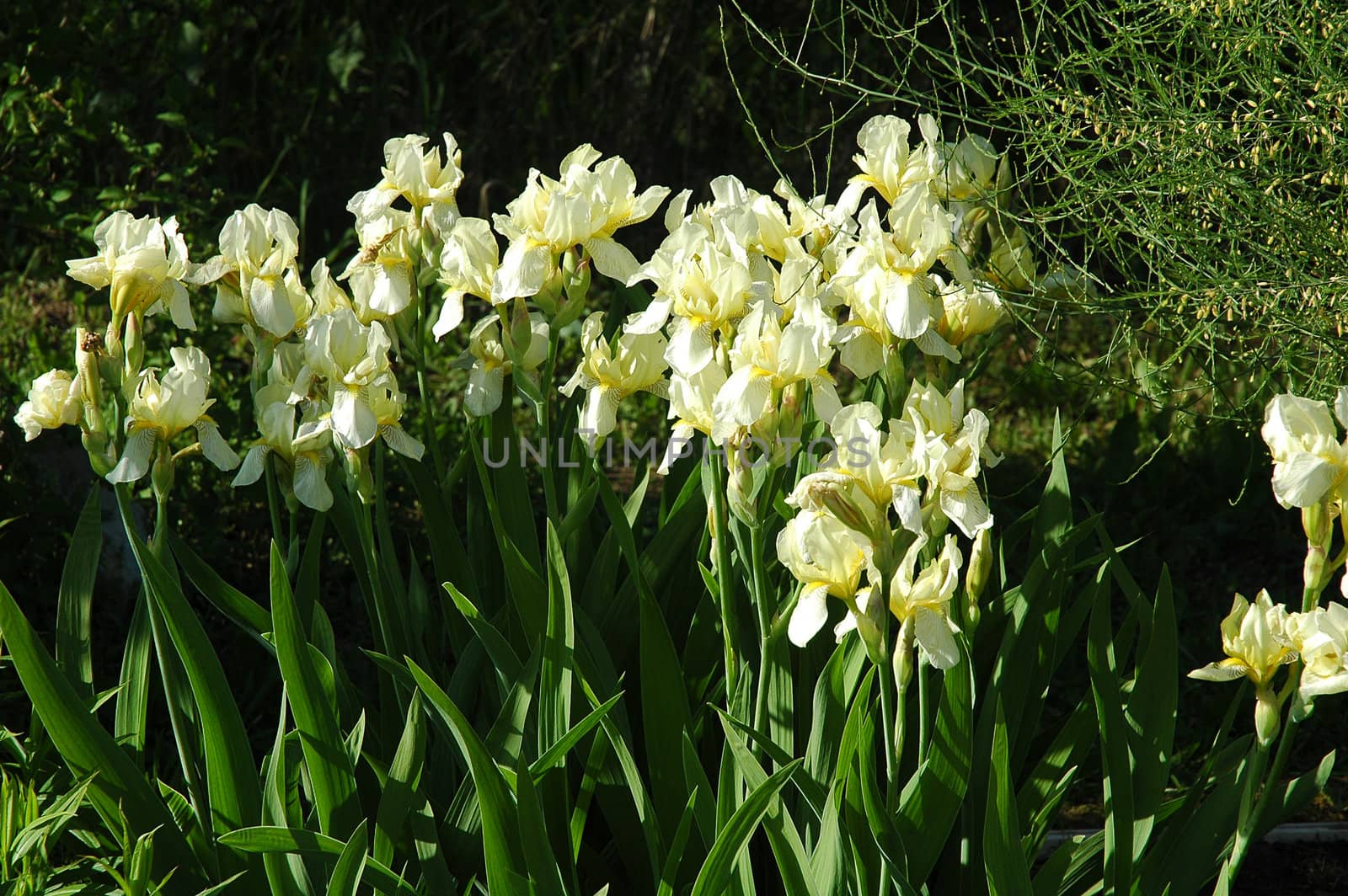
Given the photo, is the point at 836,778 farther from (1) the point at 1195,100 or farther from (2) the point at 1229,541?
(2) the point at 1229,541

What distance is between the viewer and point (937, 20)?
14.9 feet

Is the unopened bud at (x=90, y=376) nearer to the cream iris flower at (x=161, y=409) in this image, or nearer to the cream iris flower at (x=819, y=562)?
the cream iris flower at (x=161, y=409)

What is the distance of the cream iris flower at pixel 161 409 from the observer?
1371 mm

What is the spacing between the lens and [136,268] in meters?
1.37

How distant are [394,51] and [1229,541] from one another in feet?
12.0

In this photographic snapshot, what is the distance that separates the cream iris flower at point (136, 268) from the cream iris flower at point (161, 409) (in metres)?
0.07

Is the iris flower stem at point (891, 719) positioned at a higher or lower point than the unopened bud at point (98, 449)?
lower

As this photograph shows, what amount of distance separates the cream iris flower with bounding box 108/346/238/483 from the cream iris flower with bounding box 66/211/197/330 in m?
0.07

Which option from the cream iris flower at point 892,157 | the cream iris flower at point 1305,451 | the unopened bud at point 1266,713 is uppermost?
the cream iris flower at point 892,157

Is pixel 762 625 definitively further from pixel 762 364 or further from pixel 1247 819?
pixel 1247 819

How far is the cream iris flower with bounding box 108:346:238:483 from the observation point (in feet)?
4.50

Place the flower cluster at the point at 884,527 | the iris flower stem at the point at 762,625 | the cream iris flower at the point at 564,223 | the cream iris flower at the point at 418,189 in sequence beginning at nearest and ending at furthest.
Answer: the flower cluster at the point at 884,527 → the iris flower stem at the point at 762,625 → the cream iris flower at the point at 564,223 → the cream iris flower at the point at 418,189

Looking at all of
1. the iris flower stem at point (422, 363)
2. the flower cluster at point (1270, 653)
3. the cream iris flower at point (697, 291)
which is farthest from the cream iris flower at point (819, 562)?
the iris flower stem at point (422, 363)

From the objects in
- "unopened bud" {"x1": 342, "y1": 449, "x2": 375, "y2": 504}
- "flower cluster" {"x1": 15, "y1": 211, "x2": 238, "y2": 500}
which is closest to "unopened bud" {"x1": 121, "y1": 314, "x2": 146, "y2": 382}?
"flower cluster" {"x1": 15, "y1": 211, "x2": 238, "y2": 500}
